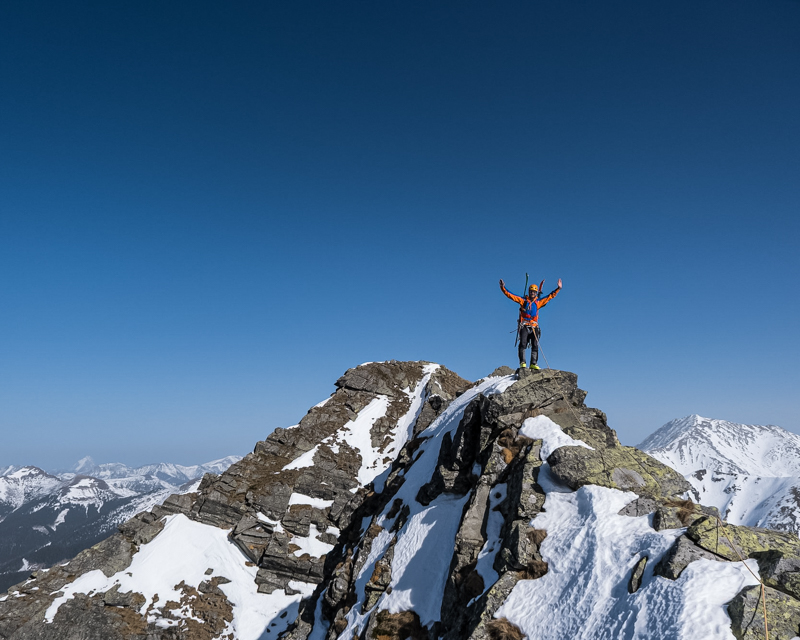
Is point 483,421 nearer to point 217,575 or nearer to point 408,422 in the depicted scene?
point 217,575

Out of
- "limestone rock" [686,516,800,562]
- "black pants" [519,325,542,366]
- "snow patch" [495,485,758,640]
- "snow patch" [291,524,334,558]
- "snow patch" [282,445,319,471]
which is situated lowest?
"snow patch" [291,524,334,558]

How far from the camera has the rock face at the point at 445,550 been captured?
42.1 feet

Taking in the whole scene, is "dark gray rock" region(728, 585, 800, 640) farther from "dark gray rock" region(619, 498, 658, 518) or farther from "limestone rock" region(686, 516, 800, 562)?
"dark gray rock" region(619, 498, 658, 518)

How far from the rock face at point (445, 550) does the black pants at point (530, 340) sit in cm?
105

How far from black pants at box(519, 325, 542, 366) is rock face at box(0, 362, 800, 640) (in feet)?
3.45

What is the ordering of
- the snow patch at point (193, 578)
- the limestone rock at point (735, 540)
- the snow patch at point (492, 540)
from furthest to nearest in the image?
the snow patch at point (193, 578) → the snow patch at point (492, 540) → the limestone rock at point (735, 540)

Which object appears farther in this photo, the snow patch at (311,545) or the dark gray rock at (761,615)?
the snow patch at (311,545)

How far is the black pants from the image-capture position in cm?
2652

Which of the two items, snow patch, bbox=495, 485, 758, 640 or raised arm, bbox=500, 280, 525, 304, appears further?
raised arm, bbox=500, 280, 525, 304

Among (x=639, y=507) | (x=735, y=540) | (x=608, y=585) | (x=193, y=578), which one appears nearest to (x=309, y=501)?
(x=193, y=578)

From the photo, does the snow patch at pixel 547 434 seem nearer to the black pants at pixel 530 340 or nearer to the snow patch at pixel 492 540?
the snow patch at pixel 492 540

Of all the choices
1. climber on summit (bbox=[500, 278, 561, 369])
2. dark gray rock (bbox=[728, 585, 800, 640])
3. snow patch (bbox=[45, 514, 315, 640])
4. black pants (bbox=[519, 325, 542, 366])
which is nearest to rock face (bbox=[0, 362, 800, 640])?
dark gray rock (bbox=[728, 585, 800, 640])

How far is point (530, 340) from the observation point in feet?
88.9

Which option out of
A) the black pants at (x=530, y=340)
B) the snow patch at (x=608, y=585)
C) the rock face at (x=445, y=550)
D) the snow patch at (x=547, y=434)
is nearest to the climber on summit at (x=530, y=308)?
the black pants at (x=530, y=340)
